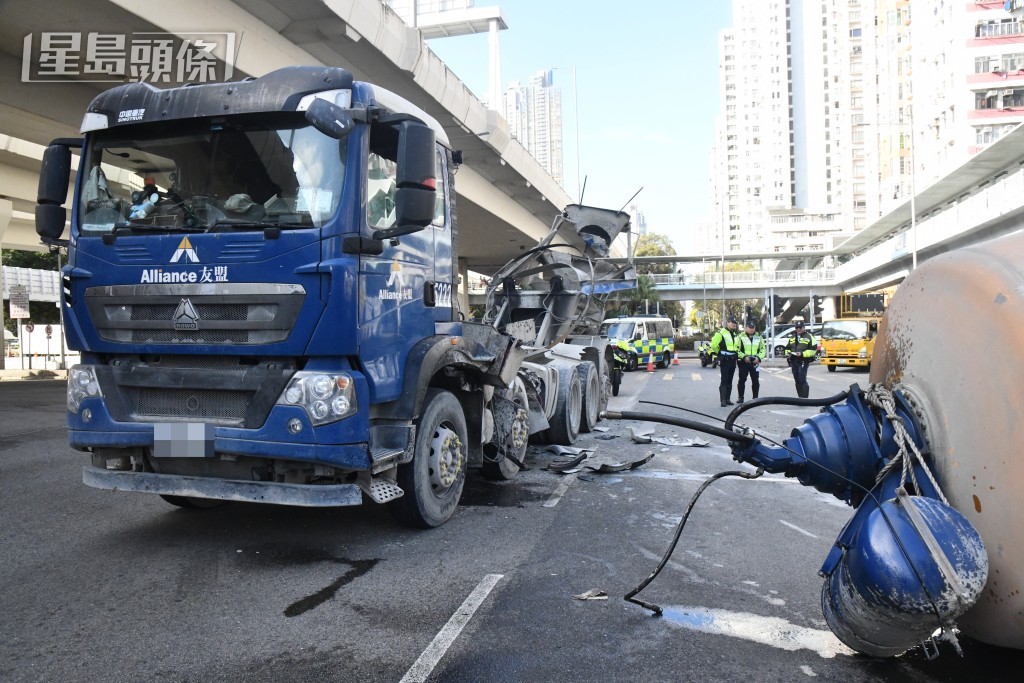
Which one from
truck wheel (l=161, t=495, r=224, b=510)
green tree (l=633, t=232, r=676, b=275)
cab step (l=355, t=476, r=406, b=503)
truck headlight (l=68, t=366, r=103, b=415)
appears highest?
green tree (l=633, t=232, r=676, b=275)

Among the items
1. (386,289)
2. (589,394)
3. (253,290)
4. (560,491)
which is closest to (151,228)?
(253,290)

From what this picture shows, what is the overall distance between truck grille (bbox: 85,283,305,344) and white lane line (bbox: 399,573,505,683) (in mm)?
1701

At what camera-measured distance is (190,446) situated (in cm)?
428

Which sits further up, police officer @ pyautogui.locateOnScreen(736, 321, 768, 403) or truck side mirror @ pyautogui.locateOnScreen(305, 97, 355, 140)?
truck side mirror @ pyautogui.locateOnScreen(305, 97, 355, 140)

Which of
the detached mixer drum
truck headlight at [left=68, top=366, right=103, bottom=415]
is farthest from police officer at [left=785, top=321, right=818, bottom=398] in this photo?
truck headlight at [left=68, top=366, right=103, bottom=415]

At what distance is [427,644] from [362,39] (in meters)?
10.6

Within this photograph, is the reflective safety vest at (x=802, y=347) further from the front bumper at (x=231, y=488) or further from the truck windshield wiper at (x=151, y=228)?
the truck windshield wiper at (x=151, y=228)

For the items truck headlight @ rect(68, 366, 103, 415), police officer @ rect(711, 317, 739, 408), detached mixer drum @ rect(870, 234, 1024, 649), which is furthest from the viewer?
police officer @ rect(711, 317, 739, 408)

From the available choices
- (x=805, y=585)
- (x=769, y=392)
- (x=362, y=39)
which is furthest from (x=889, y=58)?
(x=805, y=585)

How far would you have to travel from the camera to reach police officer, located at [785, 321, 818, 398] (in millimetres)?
14625

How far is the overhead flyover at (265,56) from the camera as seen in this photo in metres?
9.52

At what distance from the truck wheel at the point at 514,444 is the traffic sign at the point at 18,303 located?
24390mm

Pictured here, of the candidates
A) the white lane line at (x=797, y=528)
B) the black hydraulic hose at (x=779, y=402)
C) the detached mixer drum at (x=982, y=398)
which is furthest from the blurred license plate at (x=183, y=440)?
the white lane line at (x=797, y=528)

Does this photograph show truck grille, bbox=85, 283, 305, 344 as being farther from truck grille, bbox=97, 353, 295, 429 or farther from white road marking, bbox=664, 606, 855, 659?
white road marking, bbox=664, 606, 855, 659
